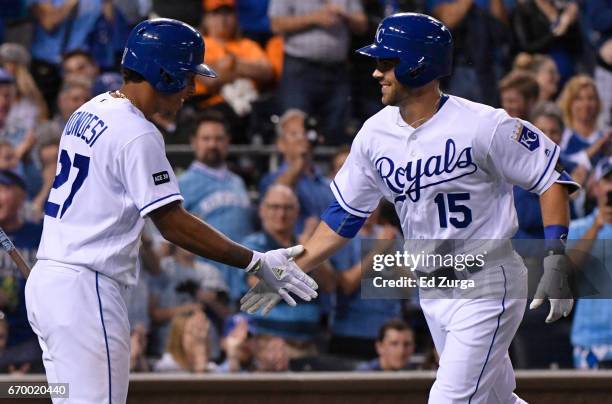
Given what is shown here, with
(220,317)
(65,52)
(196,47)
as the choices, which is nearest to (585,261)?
(220,317)

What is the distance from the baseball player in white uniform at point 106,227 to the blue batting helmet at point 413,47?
0.85 m

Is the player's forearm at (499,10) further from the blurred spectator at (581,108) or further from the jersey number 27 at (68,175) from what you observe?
the jersey number 27 at (68,175)

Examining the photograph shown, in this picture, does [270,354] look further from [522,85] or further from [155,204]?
[155,204]

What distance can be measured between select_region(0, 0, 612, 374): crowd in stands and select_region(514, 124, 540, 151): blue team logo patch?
1872 mm

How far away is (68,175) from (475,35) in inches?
161

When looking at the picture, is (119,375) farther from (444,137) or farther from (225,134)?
(225,134)

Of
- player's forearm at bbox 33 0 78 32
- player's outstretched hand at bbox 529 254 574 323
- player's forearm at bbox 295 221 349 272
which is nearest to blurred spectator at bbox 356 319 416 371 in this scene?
player's forearm at bbox 295 221 349 272

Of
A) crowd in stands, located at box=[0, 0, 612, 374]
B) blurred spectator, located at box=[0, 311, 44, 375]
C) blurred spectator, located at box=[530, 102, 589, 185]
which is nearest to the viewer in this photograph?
blurred spectator, located at box=[0, 311, 44, 375]

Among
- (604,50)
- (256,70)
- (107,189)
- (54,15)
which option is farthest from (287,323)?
(604,50)

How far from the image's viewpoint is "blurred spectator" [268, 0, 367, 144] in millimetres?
7215

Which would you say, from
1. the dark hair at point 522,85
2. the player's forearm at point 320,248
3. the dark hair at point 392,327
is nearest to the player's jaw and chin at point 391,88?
the player's forearm at point 320,248

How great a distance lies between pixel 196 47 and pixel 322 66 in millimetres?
3136

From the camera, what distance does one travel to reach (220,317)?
6527 mm

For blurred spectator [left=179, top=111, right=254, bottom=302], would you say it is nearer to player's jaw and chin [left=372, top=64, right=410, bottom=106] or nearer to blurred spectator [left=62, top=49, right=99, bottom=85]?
blurred spectator [left=62, top=49, right=99, bottom=85]
